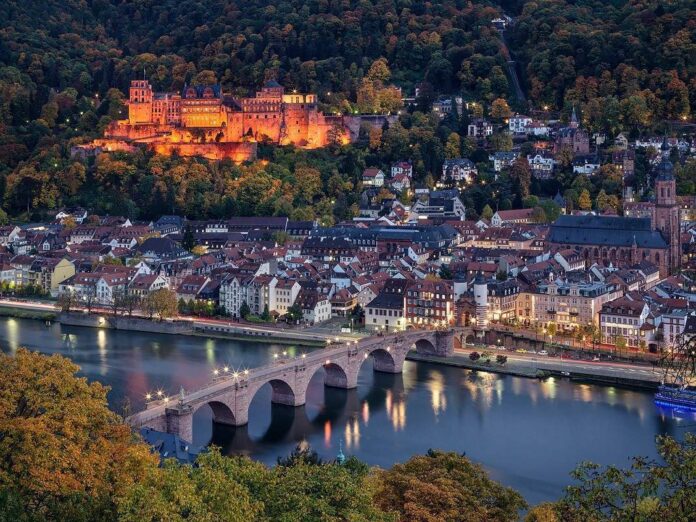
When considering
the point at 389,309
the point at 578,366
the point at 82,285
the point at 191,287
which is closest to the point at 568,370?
the point at 578,366

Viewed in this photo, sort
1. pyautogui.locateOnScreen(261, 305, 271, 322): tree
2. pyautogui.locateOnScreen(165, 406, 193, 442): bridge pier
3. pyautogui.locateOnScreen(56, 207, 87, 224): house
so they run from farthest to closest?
pyautogui.locateOnScreen(56, 207, 87, 224): house → pyautogui.locateOnScreen(261, 305, 271, 322): tree → pyautogui.locateOnScreen(165, 406, 193, 442): bridge pier

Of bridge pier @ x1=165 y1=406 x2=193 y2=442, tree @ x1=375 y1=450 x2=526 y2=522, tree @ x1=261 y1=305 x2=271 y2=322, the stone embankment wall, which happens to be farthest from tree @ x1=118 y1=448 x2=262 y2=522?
tree @ x1=261 y1=305 x2=271 y2=322

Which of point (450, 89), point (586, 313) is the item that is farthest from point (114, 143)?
point (586, 313)

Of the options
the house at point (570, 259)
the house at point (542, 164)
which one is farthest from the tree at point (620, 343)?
the house at point (542, 164)

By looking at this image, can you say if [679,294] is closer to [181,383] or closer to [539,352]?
A: [539,352]

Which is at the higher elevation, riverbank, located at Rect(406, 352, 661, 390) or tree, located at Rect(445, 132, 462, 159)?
tree, located at Rect(445, 132, 462, 159)

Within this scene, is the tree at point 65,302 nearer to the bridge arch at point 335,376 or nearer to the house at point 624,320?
the bridge arch at point 335,376

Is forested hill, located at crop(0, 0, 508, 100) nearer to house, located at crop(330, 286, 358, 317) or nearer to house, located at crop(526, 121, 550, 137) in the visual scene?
house, located at crop(526, 121, 550, 137)
